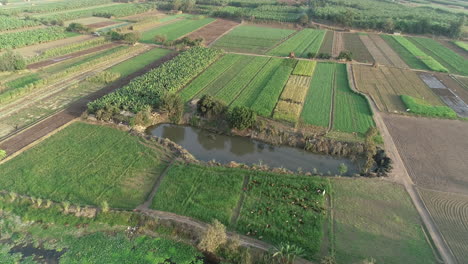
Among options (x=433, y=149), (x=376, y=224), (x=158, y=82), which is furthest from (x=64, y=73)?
(x=433, y=149)

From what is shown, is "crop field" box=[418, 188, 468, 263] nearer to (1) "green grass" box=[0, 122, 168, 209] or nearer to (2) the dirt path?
(2) the dirt path

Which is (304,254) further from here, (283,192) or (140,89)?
(140,89)

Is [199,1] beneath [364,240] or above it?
above

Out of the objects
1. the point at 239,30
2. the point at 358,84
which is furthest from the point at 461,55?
the point at 239,30

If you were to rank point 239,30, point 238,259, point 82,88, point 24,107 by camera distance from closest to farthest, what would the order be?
point 238,259
point 24,107
point 82,88
point 239,30

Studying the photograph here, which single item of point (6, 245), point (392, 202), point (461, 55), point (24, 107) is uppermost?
point (461, 55)

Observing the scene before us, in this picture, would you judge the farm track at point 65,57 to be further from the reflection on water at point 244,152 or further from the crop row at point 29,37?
the reflection on water at point 244,152
